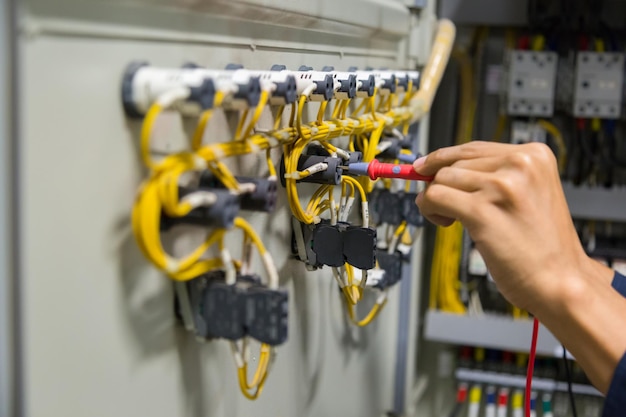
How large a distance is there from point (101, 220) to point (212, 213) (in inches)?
3.5

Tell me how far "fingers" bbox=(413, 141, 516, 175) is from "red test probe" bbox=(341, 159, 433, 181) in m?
0.01

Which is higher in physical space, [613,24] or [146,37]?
[613,24]

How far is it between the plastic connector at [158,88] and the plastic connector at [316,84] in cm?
21

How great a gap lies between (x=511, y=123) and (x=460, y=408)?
2.52 feet

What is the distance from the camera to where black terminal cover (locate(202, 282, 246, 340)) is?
65cm

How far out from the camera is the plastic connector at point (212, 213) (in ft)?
1.98

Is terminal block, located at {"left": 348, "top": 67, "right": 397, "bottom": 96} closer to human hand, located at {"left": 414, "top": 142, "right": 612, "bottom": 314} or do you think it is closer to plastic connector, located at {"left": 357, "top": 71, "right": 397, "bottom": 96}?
plastic connector, located at {"left": 357, "top": 71, "right": 397, "bottom": 96}

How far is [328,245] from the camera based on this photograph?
0.86 m

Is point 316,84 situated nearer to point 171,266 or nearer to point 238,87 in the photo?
point 238,87

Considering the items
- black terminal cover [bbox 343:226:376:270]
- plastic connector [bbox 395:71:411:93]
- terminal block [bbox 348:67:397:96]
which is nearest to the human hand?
black terminal cover [bbox 343:226:376:270]

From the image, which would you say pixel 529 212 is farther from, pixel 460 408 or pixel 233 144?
pixel 460 408

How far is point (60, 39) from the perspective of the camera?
51 centimetres

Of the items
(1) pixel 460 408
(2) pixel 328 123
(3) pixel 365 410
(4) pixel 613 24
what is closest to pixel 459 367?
(1) pixel 460 408

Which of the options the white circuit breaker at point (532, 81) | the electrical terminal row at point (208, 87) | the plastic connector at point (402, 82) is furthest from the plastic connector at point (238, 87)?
the white circuit breaker at point (532, 81)
